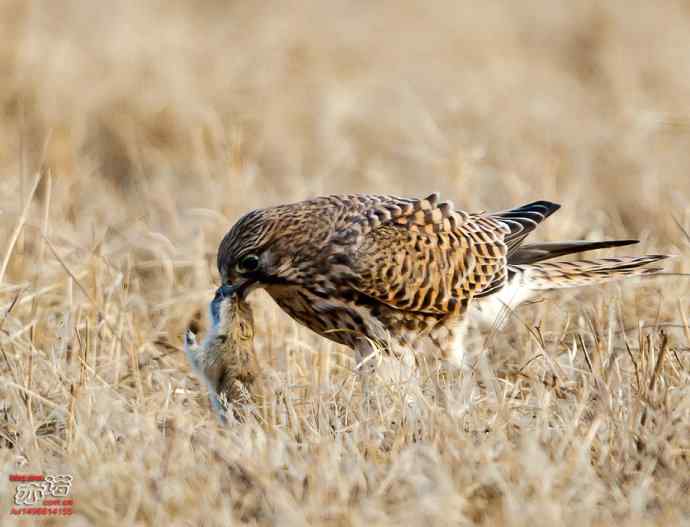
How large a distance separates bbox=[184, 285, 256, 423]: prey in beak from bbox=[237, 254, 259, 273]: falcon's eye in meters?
0.16

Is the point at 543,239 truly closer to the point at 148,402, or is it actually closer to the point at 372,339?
the point at 372,339

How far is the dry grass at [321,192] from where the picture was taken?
121 inches

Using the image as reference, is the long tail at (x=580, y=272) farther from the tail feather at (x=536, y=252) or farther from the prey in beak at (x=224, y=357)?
the prey in beak at (x=224, y=357)

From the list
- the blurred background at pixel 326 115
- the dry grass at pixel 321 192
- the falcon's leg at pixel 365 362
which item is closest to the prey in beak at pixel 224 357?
the dry grass at pixel 321 192

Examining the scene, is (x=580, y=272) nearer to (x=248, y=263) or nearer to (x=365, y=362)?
(x=365, y=362)

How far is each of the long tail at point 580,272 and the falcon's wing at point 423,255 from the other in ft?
0.69

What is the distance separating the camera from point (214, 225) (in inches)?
→ 222

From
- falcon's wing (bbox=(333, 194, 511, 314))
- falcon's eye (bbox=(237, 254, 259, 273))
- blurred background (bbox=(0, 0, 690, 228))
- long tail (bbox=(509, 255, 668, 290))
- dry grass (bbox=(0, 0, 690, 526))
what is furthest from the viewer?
blurred background (bbox=(0, 0, 690, 228))

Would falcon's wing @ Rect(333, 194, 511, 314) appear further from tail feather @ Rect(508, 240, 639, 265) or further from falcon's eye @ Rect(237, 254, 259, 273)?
falcon's eye @ Rect(237, 254, 259, 273)

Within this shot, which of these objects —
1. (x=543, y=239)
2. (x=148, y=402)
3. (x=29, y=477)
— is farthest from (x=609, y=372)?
(x=543, y=239)

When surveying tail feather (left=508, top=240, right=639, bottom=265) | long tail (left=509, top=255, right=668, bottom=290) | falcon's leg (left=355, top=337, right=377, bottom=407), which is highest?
tail feather (left=508, top=240, right=639, bottom=265)

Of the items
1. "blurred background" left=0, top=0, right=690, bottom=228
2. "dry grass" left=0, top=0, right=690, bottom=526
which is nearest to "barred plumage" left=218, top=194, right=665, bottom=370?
"dry grass" left=0, top=0, right=690, bottom=526

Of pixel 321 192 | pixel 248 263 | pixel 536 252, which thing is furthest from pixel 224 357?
pixel 321 192

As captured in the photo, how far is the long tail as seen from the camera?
4.72 meters
